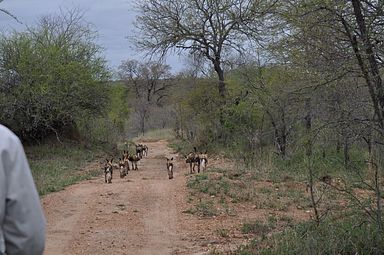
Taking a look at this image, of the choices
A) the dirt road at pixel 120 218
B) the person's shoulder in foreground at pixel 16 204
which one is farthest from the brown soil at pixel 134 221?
the person's shoulder in foreground at pixel 16 204

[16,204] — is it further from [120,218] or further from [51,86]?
[51,86]

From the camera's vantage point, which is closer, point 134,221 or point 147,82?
point 134,221

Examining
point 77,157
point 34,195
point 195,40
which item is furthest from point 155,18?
point 34,195

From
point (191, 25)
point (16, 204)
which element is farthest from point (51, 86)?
point (16, 204)

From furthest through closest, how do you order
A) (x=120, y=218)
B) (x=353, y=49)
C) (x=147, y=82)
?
(x=147, y=82)
(x=120, y=218)
(x=353, y=49)

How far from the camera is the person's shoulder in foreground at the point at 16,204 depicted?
88.9 inches

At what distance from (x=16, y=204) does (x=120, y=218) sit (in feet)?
31.6

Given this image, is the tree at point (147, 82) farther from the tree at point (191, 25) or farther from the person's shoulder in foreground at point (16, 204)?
the person's shoulder in foreground at point (16, 204)

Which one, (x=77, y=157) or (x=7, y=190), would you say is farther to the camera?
(x=77, y=157)

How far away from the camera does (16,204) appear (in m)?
2.26

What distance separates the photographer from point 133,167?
22.5m

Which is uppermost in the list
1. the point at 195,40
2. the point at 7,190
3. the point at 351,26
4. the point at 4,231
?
the point at 195,40

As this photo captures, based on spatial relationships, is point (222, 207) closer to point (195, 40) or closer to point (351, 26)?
point (351, 26)

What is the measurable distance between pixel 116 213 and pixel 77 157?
13837 mm
